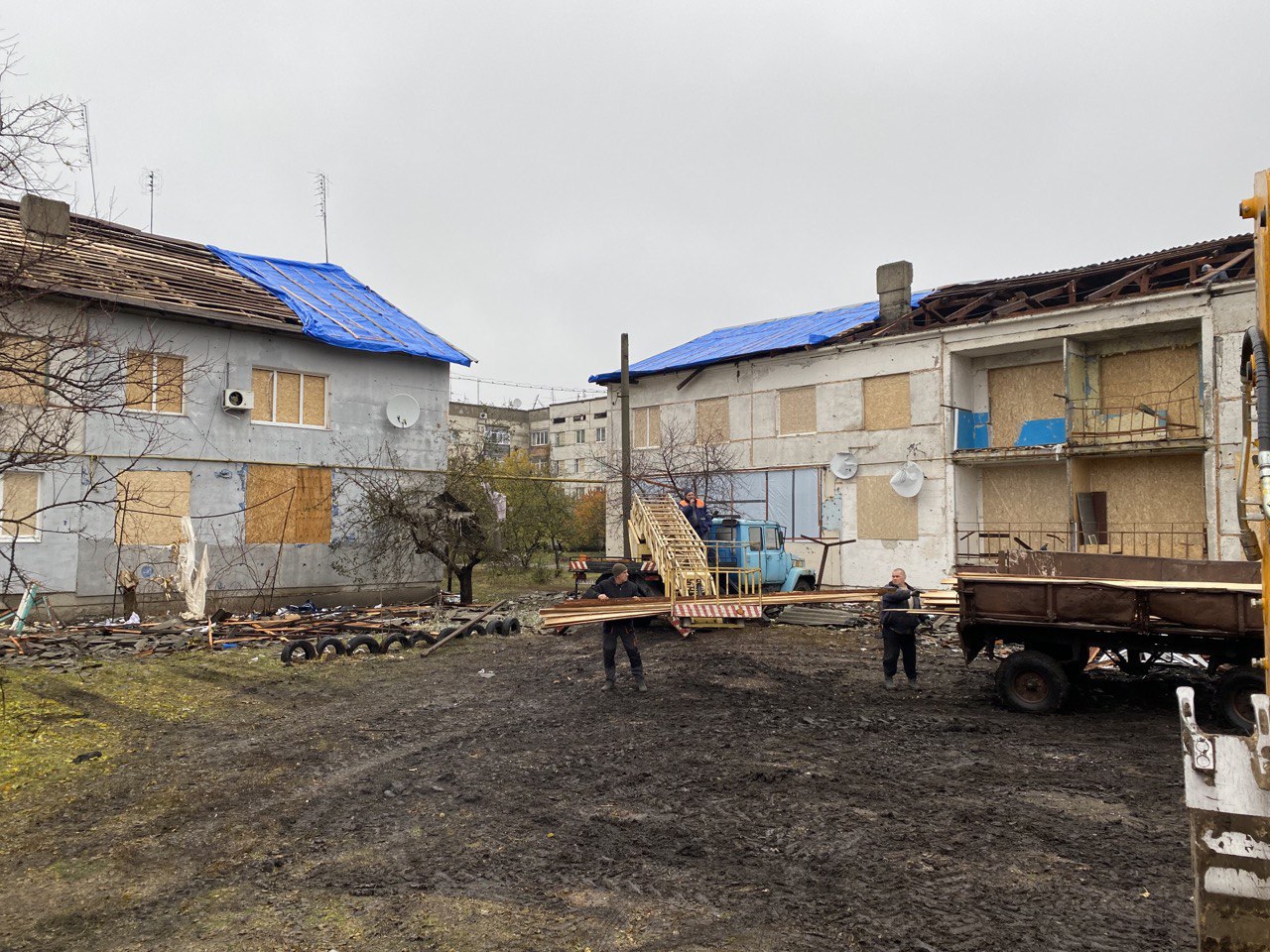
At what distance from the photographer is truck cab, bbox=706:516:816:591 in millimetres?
18594

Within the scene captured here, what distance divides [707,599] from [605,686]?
3979 mm

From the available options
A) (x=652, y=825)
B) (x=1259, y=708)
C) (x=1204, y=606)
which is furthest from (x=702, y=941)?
(x=1204, y=606)

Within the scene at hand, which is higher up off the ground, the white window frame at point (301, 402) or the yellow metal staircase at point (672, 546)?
the white window frame at point (301, 402)

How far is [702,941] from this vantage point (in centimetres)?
467

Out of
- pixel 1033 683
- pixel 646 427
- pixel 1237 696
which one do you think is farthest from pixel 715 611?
pixel 646 427

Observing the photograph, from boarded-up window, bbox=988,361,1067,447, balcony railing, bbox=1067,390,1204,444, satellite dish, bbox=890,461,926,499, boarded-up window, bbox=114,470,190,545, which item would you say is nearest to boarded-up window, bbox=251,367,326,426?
boarded-up window, bbox=114,470,190,545

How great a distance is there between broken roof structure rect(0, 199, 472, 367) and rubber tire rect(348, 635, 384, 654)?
306 inches

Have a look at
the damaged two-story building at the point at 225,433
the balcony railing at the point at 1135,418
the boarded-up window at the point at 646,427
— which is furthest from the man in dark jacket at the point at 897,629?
the boarded-up window at the point at 646,427

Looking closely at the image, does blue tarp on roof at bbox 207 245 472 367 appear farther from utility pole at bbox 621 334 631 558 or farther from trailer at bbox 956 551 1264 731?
trailer at bbox 956 551 1264 731

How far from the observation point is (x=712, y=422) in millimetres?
27625

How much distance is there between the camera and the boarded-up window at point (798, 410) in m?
25.2

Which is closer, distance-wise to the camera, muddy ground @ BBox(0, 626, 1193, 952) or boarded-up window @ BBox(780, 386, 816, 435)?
muddy ground @ BBox(0, 626, 1193, 952)

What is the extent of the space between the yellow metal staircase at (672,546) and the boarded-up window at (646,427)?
925cm

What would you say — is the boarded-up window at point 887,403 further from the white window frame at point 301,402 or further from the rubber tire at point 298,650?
the rubber tire at point 298,650
